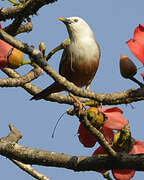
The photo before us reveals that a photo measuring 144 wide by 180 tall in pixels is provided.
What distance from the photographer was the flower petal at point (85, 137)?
7.87 feet

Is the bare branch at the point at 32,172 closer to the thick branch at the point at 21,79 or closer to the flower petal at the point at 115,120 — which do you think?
the thick branch at the point at 21,79

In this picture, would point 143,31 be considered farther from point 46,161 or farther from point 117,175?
point 46,161

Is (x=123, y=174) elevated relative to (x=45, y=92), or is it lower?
lower

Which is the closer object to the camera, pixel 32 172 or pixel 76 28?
pixel 32 172

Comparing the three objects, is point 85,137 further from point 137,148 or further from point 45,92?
point 45,92

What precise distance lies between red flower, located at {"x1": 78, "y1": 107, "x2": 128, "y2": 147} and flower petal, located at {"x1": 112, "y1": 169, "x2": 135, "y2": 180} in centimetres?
19

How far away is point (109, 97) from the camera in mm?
2369

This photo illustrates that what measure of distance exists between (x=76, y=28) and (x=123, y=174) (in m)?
2.74

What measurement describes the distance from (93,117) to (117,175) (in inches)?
16.1

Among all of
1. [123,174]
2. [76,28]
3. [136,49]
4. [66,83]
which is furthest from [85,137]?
[76,28]

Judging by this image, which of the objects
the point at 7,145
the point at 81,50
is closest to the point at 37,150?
the point at 7,145

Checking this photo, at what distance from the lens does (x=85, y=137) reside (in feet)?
7.92

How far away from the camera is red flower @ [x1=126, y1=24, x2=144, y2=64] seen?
2014 millimetres

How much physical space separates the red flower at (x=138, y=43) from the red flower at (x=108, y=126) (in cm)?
48
